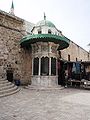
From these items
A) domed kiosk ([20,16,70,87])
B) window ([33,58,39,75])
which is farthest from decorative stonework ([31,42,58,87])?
window ([33,58,39,75])

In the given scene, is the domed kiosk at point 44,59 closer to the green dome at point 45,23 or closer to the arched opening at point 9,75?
the green dome at point 45,23

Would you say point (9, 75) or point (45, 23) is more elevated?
point (45, 23)

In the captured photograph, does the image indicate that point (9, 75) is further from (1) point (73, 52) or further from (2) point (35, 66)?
(1) point (73, 52)

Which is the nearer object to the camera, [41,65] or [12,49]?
[41,65]

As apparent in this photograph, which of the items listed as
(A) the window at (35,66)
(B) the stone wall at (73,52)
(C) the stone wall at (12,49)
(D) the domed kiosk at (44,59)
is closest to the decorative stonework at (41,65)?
(D) the domed kiosk at (44,59)

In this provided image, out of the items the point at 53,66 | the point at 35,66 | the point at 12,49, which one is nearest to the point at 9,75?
the point at 12,49

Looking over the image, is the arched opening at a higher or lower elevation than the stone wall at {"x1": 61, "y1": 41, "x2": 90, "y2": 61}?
lower

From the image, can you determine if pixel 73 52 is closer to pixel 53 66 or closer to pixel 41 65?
pixel 53 66

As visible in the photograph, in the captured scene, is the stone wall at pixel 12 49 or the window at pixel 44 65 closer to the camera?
the window at pixel 44 65

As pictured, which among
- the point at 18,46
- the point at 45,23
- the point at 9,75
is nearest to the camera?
the point at 9,75

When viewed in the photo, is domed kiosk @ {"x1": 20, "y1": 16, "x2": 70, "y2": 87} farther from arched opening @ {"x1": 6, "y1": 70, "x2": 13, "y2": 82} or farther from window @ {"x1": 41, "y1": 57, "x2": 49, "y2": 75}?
arched opening @ {"x1": 6, "y1": 70, "x2": 13, "y2": 82}

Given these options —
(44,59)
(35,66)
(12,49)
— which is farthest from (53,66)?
(12,49)

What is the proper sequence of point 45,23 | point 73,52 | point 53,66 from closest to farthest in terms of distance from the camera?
point 53,66 < point 45,23 < point 73,52

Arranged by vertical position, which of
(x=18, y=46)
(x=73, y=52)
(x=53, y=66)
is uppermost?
(x=73, y=52)
